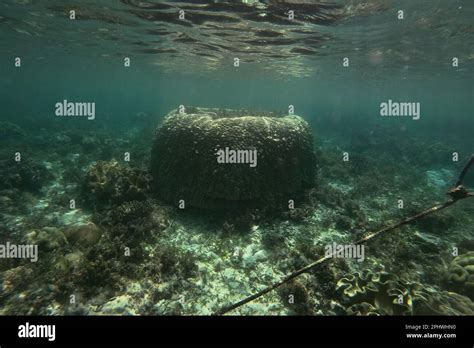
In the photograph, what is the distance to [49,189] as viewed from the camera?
1374 cm

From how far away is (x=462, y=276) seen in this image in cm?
724

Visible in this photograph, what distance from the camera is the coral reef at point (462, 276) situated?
6.99m

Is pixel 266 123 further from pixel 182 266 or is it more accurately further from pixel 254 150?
pixel 182 266

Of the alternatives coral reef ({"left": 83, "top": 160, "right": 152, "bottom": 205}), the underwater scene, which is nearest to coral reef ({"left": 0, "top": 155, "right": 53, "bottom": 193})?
the underwater scene

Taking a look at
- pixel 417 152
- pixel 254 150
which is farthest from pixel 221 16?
pixel 417 152

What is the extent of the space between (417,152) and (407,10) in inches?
626

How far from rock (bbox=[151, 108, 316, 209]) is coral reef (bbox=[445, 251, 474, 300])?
5.62 metres
